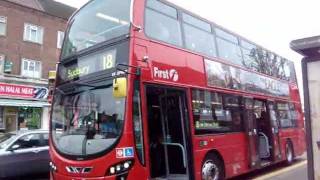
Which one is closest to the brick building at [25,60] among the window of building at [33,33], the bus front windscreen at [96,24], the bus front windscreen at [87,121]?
the window of building at [33,33]

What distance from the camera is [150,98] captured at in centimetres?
902

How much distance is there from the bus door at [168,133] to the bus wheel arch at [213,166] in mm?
642

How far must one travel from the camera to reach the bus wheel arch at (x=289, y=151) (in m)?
A: 14.8

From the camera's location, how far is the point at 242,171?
437 inches

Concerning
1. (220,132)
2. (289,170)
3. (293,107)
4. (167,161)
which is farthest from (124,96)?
(293,107)

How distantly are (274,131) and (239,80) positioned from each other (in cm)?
314

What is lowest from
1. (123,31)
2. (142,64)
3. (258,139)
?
(258,139)

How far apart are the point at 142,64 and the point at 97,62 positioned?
3.14ft

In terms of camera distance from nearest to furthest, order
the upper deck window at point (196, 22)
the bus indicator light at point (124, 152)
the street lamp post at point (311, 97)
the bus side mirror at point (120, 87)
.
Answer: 1. the street lamp post at point (311, 97)
2. the bus side mirror at point (120, 87)
3. the bus indicator light at point (124, 152)
4. the upper deck window at point (196, 22)

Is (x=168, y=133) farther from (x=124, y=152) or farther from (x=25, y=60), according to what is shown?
(x=25, y=60)

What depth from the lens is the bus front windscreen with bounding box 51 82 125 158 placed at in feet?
24.5

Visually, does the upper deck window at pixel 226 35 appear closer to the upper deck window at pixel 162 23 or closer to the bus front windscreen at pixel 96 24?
the upper deck window at pixel 162 23

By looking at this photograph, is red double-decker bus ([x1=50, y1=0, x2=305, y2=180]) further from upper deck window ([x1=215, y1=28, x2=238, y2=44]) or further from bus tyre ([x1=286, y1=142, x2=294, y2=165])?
bus tyre ([x1=286, y1=142, x2=294, y2=165])

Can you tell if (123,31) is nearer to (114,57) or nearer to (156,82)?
(114,57)
